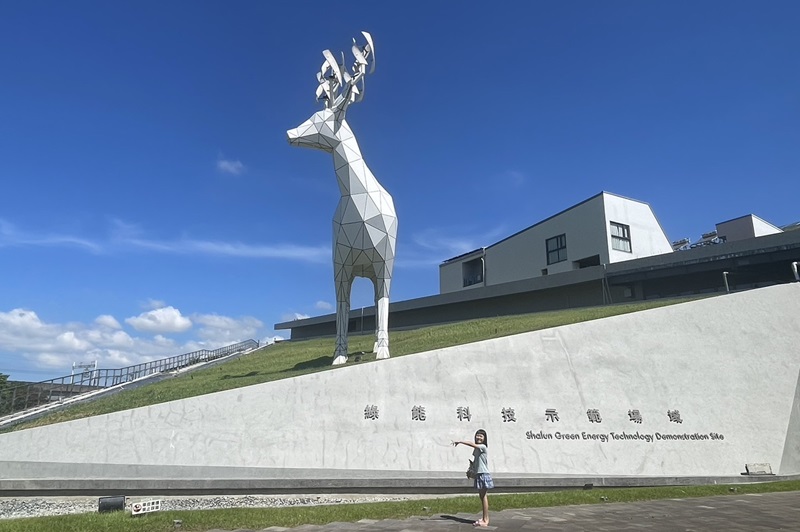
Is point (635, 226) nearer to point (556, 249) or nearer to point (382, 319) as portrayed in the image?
point (556, 249)

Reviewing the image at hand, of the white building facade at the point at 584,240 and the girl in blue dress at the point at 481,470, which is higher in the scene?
the white building facade at the point at 584,240

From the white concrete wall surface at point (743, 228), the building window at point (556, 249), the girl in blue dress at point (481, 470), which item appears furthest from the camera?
the building window at point (556, 249)

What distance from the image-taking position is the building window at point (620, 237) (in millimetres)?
34438

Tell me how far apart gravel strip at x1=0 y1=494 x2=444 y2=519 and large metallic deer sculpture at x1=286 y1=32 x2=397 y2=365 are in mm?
6011

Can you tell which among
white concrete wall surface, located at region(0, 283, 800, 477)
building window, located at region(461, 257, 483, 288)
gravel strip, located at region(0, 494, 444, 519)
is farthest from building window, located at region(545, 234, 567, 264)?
gravel strip, located at region(0, 494, 444, 519)

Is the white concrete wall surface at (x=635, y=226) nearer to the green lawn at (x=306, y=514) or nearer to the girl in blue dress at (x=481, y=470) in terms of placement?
the green lawn at (x=306, y=514)

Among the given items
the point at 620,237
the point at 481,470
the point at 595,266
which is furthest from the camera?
the point at 620,237

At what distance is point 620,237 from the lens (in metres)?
34.9

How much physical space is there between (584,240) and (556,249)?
107 inches

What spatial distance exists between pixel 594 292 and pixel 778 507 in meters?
20.8

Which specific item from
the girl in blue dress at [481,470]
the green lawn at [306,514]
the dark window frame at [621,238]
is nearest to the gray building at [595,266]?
the dark window frame at [621,238]

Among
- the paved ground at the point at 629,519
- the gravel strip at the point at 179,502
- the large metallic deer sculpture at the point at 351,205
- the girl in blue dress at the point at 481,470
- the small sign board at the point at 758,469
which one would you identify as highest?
the large metallic deer sculpture at the point at 351,205

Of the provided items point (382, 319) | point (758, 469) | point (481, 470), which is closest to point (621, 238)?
point (758, 469)

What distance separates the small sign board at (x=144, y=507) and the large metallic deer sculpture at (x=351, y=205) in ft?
27.0
